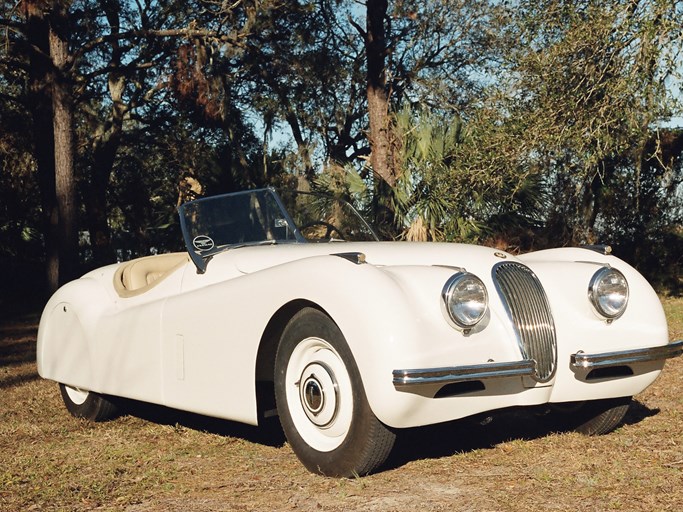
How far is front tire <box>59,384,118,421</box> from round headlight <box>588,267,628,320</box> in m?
3.29

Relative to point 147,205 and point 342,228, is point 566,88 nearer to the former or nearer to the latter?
point 342,228

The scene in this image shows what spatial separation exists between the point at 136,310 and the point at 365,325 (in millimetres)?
2072

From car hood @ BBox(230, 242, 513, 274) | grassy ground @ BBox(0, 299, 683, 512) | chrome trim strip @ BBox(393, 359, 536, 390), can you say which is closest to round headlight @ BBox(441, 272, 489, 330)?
chrome trim strip @ BBox(393, 359, 536, 390)

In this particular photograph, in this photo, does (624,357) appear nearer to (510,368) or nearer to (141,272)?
(510,368)

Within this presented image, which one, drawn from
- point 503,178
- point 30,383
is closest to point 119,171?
point 503,178

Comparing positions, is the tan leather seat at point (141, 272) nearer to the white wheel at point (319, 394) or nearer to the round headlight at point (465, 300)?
the white wheel at point (319, 394)

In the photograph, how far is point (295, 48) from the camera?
22.1 metres

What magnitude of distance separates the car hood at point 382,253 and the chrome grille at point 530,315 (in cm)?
16

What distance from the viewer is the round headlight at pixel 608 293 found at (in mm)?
4316

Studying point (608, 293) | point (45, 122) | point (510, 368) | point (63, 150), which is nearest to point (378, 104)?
point (63, 150)

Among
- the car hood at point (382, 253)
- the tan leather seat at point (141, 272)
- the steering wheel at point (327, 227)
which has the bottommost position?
the tan leather seat at point (141, 272)

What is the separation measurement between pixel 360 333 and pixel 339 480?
70 cm

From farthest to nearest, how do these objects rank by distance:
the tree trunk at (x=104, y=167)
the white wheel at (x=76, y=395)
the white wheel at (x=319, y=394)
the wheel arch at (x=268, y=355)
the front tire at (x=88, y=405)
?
the tree trunk at (x=104, y=167)
the white wheel at (x=76, y=395)
the front tire at (x=88, y=405)
the wheel arch at (x=268, y=355)
the white wheel at (x=319, y=394)

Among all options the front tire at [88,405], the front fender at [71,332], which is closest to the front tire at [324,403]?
the front fender at [71,332]
